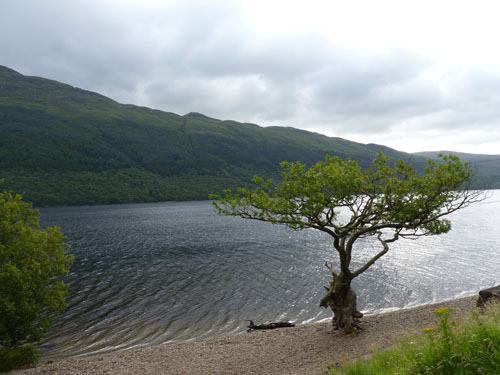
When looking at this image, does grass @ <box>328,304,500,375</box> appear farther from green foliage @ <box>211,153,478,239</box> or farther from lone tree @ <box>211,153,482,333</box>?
lone tree @ <box>211,153,482,333</box>

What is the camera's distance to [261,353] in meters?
19.5

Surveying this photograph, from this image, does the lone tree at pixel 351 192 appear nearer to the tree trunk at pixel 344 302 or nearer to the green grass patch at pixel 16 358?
the tree trunk at pixel 344 302

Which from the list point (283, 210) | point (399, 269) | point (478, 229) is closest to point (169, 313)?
point (283, 210)

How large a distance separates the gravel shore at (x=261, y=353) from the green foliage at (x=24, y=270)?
3.18 meters

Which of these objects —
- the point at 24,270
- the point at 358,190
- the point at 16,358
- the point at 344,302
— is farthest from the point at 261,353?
the point at 16,358

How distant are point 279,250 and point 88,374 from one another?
4840 cm

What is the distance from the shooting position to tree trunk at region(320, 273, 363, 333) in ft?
67.5

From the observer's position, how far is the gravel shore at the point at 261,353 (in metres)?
17.1

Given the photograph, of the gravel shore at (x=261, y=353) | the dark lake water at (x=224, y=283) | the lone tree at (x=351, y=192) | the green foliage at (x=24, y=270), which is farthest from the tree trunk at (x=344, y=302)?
the green foliage at (x=24, y=270)

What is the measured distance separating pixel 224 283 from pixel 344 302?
78.3 feet

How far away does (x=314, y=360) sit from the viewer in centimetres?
1698

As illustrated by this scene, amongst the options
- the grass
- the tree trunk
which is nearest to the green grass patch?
the tree trunk

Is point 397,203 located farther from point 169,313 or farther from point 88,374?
point 169,313

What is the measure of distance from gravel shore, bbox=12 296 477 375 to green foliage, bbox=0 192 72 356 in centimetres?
318
